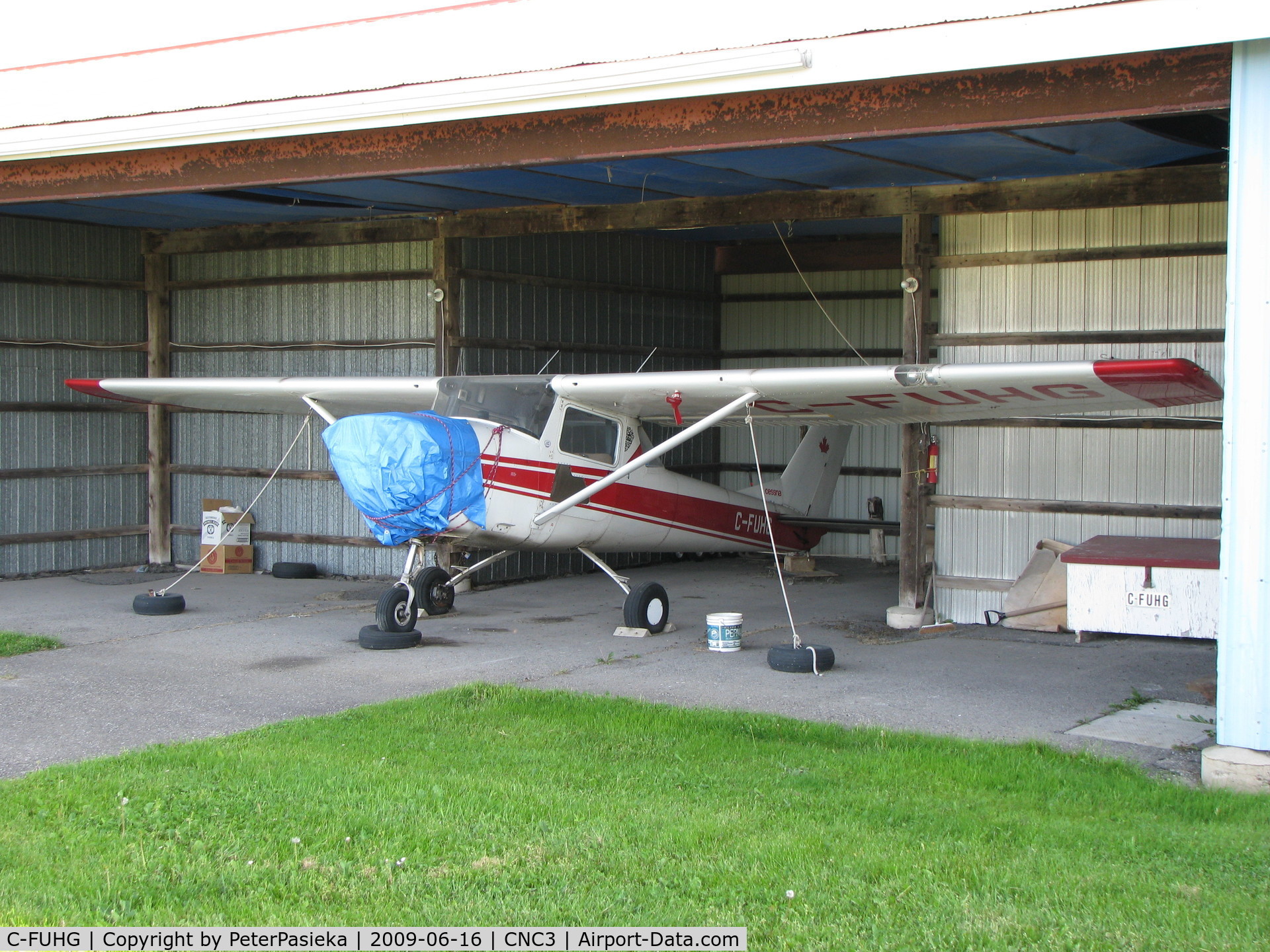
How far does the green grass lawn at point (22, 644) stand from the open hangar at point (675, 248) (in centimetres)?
355

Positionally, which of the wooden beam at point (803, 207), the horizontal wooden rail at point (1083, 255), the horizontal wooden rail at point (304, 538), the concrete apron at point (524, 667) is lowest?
the concrete apron at point (524, 667)

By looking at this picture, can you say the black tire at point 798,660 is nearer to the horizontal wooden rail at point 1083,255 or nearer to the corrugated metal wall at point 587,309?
the horizontal wooden rail at point 1083,255

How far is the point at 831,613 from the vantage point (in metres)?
12.2

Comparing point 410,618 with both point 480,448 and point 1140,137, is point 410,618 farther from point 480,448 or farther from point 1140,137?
point 1140,137

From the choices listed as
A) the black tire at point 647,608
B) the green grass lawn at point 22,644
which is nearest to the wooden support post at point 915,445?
the black tire at point 647,608

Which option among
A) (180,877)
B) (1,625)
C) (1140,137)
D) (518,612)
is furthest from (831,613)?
(180,877)

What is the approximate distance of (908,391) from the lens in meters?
9.28

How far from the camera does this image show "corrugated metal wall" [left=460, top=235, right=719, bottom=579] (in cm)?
1385

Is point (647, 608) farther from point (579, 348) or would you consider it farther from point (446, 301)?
point (579, 348)

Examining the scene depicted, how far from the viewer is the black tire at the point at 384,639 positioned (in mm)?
9836

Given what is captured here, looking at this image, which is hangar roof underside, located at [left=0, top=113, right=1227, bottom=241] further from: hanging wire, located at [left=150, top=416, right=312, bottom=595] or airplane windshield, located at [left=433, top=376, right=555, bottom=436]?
hanging wire, located at [left=150, top=416, right=312, bottom=595]

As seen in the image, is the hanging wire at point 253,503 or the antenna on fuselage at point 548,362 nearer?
the hanging wire at point 253,503

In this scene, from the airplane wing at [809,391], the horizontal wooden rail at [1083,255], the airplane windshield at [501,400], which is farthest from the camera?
the airplane windshield at [501,400]

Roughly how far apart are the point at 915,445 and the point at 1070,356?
1514mm
